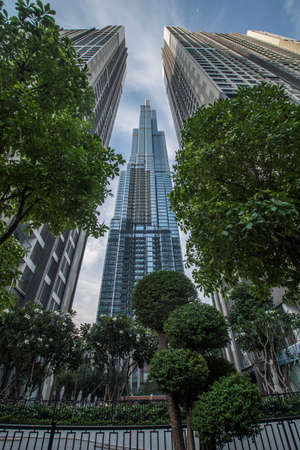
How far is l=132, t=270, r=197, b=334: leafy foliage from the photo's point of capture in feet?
42.9

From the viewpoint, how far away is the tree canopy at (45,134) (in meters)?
4.66

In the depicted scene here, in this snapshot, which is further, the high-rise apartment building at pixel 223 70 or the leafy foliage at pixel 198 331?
the high-rise apartment building at pixel 223 70

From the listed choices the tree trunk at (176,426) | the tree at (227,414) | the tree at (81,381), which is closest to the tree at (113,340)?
the tree trunk at (176,426)

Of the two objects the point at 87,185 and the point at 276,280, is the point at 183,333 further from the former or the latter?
the point at 87,185

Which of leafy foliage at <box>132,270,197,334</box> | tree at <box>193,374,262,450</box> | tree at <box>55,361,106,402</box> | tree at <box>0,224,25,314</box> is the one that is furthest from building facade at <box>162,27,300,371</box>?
tree at <box>55,361,106,402</box>

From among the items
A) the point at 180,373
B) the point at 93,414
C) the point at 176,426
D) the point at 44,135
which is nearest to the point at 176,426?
the point at 176,426

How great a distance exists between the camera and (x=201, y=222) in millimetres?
5281

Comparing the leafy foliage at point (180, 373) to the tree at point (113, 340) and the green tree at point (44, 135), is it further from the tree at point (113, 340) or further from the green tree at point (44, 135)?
the tree at point (113, 340)

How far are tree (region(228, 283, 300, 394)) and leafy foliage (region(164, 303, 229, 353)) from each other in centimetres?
870

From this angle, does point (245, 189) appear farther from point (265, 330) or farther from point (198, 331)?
point (265, 330)

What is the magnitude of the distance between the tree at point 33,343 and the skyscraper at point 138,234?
4637 cm

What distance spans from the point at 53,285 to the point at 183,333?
25.1 m

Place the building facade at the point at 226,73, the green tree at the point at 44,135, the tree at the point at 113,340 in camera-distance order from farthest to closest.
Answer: the building facade at the point at 226,73 → the tree at the point at 113,340 → the green tree at the point at 44,135

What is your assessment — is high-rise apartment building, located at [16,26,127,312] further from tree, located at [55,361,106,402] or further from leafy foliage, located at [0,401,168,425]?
tree, located at [55,361,106,402]
